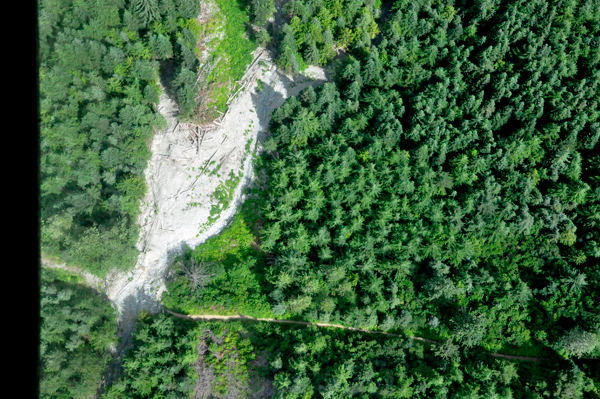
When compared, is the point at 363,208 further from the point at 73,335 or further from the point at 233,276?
the point at 73,335

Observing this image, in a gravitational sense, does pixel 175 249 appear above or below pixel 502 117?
below

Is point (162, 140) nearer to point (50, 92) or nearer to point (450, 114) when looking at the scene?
point (50, 92)

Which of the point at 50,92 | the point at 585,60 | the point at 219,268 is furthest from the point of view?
the point at 585,60

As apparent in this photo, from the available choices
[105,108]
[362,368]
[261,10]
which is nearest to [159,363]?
[362,368]

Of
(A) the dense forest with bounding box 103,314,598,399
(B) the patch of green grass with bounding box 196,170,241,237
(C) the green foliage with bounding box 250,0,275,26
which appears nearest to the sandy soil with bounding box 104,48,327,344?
(B) the patch of green grass with bounding box 196,170,241,237

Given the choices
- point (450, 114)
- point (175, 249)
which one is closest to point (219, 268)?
point (175, 249)

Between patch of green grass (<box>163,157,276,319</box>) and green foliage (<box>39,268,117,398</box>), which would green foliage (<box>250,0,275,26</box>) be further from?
green foliage (<box>39,268,117,398</box>)
